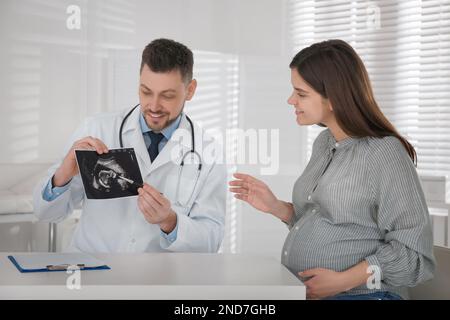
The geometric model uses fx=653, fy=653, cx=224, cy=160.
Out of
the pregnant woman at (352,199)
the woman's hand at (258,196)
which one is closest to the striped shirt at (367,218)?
the pregnant woman at (352,199)

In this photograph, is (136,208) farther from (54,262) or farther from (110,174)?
(54,262)

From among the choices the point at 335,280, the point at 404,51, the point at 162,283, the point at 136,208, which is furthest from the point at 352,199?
the point at 404,51

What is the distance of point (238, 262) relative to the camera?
152 cm

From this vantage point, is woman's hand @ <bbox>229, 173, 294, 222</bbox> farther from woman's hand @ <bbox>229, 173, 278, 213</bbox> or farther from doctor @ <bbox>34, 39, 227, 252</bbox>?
doctor @ <bbox>34, 39, 227, 252</bbox>

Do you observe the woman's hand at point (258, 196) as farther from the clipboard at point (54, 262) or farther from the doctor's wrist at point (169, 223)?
the clipboard at point (54, 262)

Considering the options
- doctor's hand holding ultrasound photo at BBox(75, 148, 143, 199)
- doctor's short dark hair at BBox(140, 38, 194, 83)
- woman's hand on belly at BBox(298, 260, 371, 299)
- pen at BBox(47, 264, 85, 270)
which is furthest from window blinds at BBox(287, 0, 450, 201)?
pen at BBox(47, 264, 85, 270)

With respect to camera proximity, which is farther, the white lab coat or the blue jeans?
the white lab coat

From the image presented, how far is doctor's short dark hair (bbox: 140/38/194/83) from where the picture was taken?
221 centimetres

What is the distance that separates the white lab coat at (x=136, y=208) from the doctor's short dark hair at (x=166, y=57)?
189mm

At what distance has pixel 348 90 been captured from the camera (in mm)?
1591

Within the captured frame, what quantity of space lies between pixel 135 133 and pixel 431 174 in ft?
5.17

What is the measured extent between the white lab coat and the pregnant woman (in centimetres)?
43
